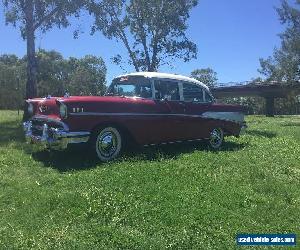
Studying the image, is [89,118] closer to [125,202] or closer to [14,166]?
[14,166]

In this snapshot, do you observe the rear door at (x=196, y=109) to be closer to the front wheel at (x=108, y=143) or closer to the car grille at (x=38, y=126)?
the front wheel at (x=108, y=143)

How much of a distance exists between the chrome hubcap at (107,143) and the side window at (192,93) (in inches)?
105

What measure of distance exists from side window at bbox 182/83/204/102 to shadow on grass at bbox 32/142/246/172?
135cm

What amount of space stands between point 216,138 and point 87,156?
14.2ft

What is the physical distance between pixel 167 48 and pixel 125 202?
28060 millimetres

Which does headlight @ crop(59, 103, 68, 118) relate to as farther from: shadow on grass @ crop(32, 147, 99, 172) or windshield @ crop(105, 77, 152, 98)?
windshield @ crop(105, 77, 152, 98)

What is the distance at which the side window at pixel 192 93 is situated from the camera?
11.6m

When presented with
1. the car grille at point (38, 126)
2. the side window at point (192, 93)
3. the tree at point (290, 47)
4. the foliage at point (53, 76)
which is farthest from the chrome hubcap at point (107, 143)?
the foliage at point (53, 76)

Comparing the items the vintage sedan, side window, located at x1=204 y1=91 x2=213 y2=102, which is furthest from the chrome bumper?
side window, located at x1=204 y1=91 x2=213 y2=102

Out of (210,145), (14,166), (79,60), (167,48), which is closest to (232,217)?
(14,166)

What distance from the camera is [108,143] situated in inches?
380

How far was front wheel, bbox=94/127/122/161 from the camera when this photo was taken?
30.9 feet

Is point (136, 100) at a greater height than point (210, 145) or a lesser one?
greater

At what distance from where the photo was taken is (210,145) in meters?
12.5
